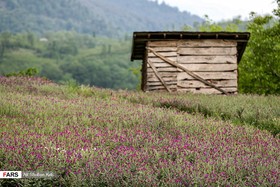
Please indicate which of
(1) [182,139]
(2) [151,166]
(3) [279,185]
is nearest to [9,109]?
(1) [182,139]

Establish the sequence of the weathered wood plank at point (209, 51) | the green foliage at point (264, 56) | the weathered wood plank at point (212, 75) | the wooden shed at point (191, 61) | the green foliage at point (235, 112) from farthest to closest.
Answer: the green foliage at point (264, 56) → the weathered wood plank at point (209, 51) → the weathered wood plank at point (212, 75) → the wooden shed at point (191, 61) → the green foliage at point (235, 112)

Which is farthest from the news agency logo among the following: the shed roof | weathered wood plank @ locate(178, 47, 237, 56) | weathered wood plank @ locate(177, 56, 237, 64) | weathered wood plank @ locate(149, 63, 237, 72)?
weathered wood plank @ locate(178, 47, 237, 56)

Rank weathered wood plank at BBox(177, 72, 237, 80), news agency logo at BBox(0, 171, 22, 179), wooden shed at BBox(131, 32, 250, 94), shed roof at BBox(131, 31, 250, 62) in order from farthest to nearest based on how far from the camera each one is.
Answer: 1. weathered wood plank at BBox(177, 72, 237, 80)
2. wooden shed at BBox(131, 32, 250, 94)
3. shed roof at BBox(131, 31, 250, 62)
4. news agency logo at BBox(0, 171, 22, 179)

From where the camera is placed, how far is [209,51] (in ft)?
59.0

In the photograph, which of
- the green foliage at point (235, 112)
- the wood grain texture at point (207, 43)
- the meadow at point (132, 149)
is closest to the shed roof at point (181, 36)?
the wood grain texture at point (207, 43)

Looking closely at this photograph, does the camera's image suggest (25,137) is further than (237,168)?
Yes

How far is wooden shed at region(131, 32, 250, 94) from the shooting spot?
1761 cm

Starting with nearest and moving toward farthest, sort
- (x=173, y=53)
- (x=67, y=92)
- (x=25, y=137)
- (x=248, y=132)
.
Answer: (x=25, y=137) → (x=248, y=132) → (x=67, y=92) → (x=173, y=53)

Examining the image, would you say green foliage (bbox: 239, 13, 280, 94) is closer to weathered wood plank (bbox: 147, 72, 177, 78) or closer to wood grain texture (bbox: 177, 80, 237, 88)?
wood grain texture (bbox: 177, 80, 237, 88)

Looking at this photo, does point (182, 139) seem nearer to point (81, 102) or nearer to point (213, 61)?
point (81, 102)

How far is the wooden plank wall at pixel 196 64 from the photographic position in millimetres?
17672

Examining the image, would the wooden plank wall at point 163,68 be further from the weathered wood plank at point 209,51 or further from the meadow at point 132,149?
the meadow at point 132,149

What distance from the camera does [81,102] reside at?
389 inches

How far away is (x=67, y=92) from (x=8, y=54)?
629ft
